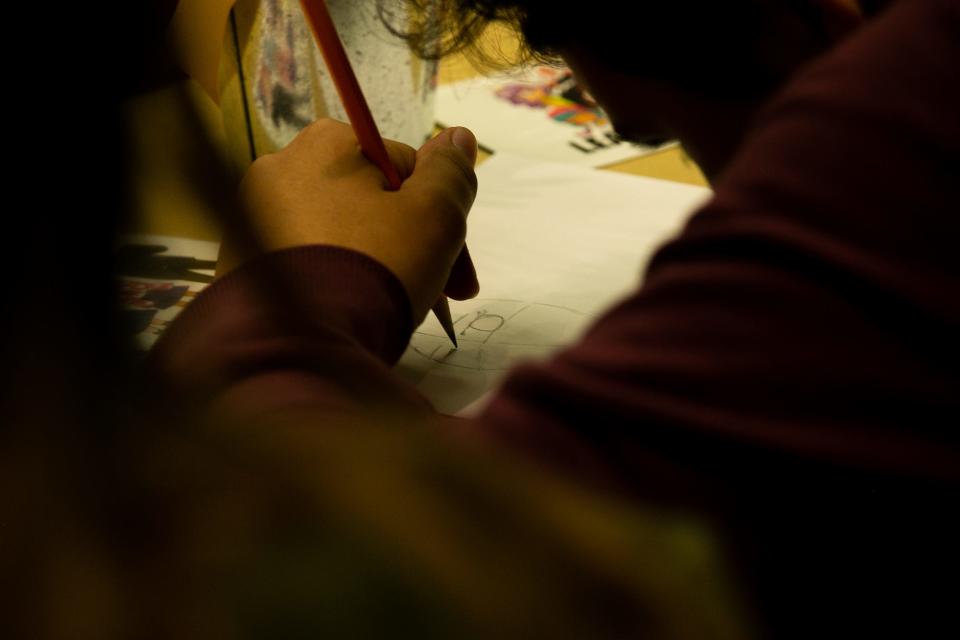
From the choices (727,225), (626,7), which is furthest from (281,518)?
(626,7)

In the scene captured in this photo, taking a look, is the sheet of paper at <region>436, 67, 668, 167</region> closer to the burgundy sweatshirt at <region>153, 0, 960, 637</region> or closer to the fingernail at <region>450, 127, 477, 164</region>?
the fingernail at <region>450, 127, 477, 164</region>

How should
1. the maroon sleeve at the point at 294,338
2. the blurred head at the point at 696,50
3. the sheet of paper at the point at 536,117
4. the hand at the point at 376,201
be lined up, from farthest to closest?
the sheet of paper at the point at 536,117, the hand at the point at 376,201, the blurred head at the point at 696,50, the maroon sleeve at the point at 294,338

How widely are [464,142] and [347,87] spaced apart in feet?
0.28

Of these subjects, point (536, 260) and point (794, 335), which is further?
point (536, 260)

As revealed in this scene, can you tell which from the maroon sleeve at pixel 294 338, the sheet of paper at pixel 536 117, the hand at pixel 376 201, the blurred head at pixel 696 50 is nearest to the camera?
the maroon sleeve at pixel 294 338

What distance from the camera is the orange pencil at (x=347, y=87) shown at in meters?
0.39

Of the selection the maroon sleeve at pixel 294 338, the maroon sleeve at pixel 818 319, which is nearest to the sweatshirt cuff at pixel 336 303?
the maroon sleeve at pixel 294 338

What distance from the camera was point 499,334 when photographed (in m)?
0.47

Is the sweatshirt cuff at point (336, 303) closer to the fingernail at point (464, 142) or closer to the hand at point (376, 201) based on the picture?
the hand at point (376, 201)

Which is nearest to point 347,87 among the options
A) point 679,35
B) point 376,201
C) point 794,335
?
point 376,201

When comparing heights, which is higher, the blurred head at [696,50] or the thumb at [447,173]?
the blurred head at [696,50]

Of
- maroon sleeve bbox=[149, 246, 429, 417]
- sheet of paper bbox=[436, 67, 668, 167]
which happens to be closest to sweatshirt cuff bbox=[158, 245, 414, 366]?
maroon sleeve bbox=[149, 246, 429, 417]

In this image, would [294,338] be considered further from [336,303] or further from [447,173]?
[447,173]

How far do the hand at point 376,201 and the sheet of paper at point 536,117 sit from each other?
23 cm
